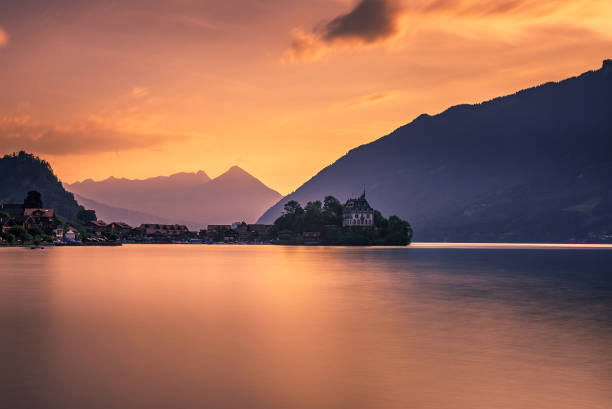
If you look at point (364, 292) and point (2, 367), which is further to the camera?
point (364, 292)

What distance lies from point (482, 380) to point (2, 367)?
1850cm

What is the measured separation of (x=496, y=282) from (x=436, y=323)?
33633 millimetres

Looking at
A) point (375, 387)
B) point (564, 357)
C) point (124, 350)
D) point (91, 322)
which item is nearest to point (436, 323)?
point (564, 357)

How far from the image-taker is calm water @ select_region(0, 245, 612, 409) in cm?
1858

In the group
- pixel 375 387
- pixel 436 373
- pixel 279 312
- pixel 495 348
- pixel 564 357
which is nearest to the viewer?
pixel 375 387

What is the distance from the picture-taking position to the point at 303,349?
1065 inches

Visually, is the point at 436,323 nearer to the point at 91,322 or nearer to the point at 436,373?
the point at 436,373

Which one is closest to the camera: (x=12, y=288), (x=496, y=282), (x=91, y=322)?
(x=91, y=322)

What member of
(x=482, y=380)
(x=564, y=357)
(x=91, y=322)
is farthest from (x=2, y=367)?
(x=564, y=357)

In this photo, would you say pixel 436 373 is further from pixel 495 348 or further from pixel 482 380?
pixel 495 348

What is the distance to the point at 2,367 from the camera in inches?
864

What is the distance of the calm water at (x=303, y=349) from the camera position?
61.0 ft

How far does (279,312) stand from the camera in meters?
40.1

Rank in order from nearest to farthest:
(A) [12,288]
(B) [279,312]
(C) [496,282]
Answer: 1. (B) [279,312]
2. (A) [12,288]
3. (C) [496,282]
